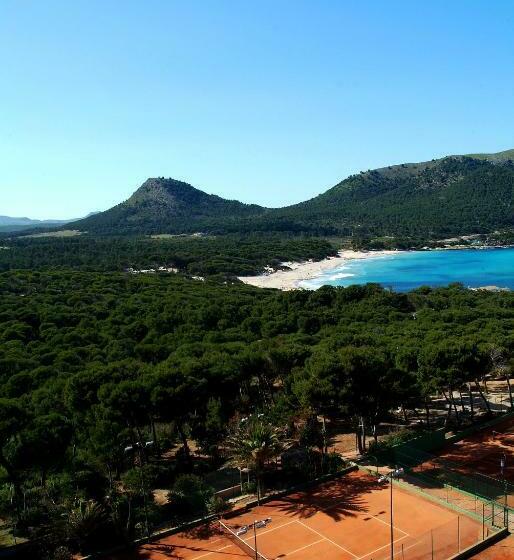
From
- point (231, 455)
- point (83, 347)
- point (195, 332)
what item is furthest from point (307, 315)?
point (231, 455)

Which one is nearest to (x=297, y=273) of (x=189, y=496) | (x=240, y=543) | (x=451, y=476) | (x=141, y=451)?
(x=141, y=451)

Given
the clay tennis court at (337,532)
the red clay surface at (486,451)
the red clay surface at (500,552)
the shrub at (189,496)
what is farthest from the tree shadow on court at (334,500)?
the red clay surface at (486,451)

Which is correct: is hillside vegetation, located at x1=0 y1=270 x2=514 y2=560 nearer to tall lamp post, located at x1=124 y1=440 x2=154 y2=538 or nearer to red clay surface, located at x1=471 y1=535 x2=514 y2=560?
tall lamp post, located at x1=124 y1=440 x2=154 y2=538

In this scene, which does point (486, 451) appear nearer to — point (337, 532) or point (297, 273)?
point (337, 532)

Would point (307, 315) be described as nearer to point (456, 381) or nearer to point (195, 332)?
point (195, 332)

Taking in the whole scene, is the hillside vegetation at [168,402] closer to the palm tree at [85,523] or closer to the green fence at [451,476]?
the palm tree at [85,523]

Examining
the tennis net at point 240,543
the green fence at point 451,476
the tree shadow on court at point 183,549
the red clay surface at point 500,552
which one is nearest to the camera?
the red clay surface at point 500,552
